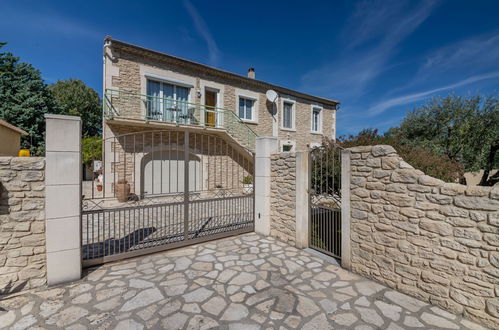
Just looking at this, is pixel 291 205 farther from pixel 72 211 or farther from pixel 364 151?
pixel 72 211

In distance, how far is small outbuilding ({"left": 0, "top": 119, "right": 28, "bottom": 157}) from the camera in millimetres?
5584

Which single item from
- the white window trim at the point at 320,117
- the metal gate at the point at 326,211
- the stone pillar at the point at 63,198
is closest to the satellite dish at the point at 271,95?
the white window trim at the point at 320,117

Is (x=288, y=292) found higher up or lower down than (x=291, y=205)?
lower down

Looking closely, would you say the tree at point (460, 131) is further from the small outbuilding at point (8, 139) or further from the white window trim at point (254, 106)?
the small outbuilding at point (8, 139)

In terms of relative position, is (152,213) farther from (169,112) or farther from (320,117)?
(320,117)

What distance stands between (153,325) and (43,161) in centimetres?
267

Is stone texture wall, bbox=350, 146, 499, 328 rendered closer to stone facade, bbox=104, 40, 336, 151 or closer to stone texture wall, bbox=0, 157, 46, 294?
stone texture wall, bbox=0, 157, 46, 294

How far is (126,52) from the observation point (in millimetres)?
8789

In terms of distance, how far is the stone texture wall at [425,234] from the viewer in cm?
228

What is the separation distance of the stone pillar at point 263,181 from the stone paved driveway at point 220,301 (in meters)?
1.45

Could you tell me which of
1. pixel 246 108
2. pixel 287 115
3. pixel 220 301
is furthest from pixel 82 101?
pixel 220 301

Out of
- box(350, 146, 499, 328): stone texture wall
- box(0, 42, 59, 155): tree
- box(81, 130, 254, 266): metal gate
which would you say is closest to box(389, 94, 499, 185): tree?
box(350, 146, 499, 328): stone texture wall

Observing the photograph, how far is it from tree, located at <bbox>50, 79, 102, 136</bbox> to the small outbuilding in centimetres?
1463

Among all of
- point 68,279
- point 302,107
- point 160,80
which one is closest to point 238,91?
point 160,80
